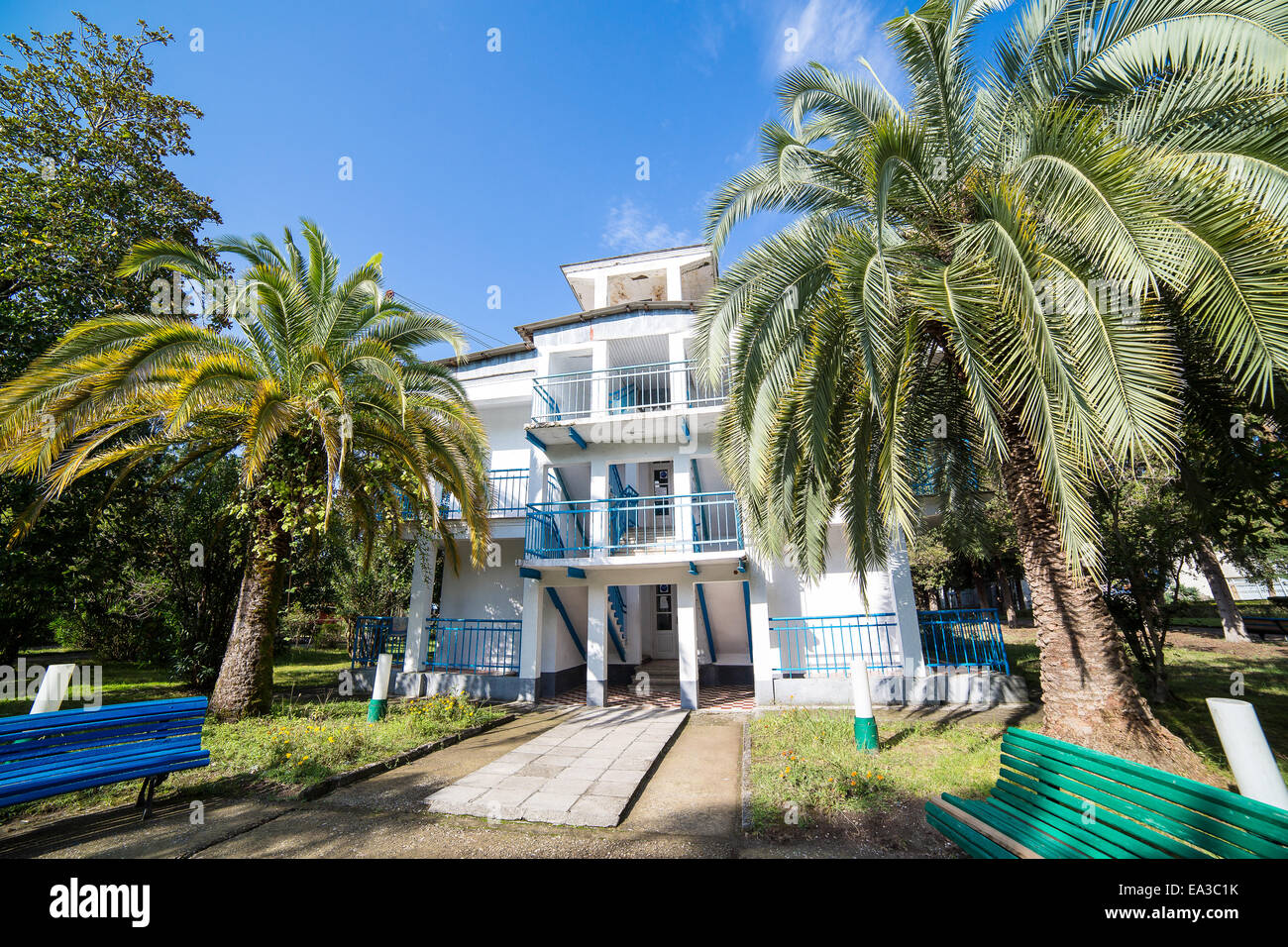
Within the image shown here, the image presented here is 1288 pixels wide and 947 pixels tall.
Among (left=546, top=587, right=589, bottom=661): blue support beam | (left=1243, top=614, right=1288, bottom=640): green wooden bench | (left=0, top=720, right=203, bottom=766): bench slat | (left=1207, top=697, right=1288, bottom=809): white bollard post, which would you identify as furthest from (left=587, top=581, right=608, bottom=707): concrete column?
(left=1243, top=614, right=1288, bottom=640): green wooden bench

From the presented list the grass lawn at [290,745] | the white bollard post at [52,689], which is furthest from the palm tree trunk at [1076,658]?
the white bollard post at [52,689]

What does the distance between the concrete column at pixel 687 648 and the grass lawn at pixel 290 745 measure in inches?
138

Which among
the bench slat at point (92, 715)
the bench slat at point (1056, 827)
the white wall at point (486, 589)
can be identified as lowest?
the bench slat at point (1056, 827)

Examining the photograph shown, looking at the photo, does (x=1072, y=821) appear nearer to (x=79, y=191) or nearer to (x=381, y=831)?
(x=381, y=831)

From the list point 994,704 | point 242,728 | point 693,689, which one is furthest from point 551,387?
point 994,704

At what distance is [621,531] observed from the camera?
1162cm

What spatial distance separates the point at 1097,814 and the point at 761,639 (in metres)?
7.40

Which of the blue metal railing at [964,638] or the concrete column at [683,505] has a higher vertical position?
the concrete column at [683,505]

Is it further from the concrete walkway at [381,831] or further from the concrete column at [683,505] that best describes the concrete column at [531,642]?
the concrete walkway at [381,831]

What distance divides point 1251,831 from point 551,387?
12.0m

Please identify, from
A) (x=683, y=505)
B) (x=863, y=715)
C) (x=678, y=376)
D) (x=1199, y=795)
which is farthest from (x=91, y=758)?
(x=678, y=376)

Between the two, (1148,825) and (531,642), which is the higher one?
(531,642)

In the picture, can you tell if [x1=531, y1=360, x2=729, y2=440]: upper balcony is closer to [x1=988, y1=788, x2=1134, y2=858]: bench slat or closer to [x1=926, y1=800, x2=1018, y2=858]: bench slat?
[x1=926, y1=800, x2=1018, y2=858]: bench slat

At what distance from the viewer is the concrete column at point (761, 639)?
9.71m
